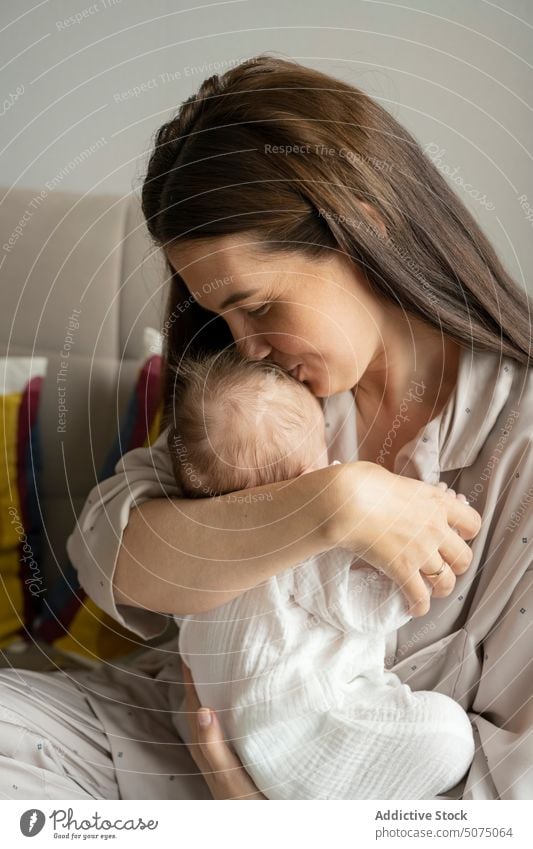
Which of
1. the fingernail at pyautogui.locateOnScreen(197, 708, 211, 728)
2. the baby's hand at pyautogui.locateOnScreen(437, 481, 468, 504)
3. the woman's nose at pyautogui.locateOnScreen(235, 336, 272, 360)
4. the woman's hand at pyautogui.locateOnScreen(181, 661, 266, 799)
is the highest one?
the woman's nose at pyautogui.locateOnScreen(235, 336, 272, 360)

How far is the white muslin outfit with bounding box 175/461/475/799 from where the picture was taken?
1.73 feet

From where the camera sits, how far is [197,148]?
0.55 metres

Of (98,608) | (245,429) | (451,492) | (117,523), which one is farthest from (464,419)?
(98,608)

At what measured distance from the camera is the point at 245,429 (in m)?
0.58

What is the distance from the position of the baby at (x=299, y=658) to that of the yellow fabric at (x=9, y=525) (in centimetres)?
27

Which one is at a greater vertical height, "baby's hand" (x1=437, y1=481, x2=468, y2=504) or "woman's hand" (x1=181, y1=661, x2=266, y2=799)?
"baby's hand" (x1=437, y1=481, x2=468, y2=504)

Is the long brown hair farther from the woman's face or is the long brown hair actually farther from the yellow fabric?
the yellow fabric

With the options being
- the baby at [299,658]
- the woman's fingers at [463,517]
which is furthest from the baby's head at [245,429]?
the woman's fingers at [463,517]

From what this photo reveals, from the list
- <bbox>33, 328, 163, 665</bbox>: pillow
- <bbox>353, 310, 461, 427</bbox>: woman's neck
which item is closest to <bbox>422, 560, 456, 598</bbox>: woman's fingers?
<bbox>353, 310, 461, 427</bbox>: woman's neck

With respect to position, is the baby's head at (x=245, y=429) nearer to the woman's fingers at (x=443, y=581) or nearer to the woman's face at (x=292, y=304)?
the woman's face at (x=292, y=304)

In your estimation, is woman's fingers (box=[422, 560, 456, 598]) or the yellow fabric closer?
woman's fingers (box=[422, 560, 456, 598])

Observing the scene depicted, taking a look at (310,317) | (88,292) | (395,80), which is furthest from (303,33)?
(88,292)

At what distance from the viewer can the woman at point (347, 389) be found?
0.54 meters

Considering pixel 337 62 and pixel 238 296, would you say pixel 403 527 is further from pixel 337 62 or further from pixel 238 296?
pixel 337 62
